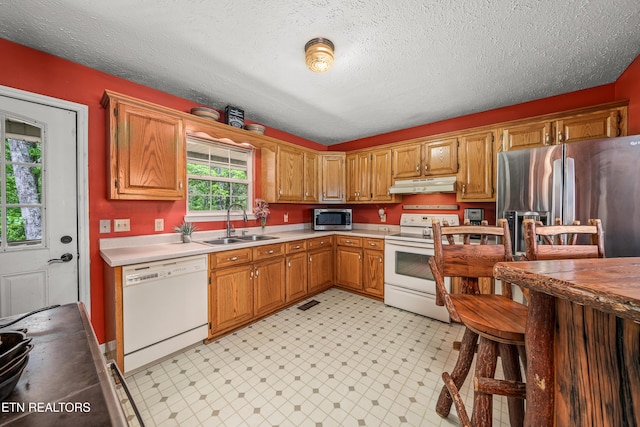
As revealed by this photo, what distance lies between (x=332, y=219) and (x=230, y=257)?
6.03 ft

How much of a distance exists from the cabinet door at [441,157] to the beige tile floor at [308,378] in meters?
1.86

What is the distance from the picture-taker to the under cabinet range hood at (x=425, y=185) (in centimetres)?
292

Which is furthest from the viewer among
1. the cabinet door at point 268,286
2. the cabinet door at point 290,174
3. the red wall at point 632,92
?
the cabinet door at point 290,174

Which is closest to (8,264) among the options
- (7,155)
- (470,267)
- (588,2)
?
(7,155)

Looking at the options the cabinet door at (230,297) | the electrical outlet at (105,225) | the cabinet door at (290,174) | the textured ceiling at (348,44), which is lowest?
the cabinet door at (230,297)

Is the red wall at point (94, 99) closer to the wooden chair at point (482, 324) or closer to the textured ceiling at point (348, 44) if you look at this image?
the textured ceiling at point (348, 44)

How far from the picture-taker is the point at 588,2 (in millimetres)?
1415

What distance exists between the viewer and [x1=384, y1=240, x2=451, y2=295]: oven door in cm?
275

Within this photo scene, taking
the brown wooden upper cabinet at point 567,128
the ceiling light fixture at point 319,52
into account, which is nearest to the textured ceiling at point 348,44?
the ceiling light fixture at point 319,52

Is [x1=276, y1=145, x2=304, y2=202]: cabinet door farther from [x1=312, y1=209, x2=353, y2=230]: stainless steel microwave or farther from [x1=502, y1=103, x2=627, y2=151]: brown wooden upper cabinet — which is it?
[x1=502, y1=103, x2=627, y2=151]: brown wooden upper cabinet

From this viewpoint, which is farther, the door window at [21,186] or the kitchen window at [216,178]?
the kitchen window at [216,178]

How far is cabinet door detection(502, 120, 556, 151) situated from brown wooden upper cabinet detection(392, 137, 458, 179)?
0.51 m

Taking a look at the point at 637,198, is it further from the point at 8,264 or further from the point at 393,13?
the point at 8,264

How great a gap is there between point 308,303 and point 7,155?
3038 mm
